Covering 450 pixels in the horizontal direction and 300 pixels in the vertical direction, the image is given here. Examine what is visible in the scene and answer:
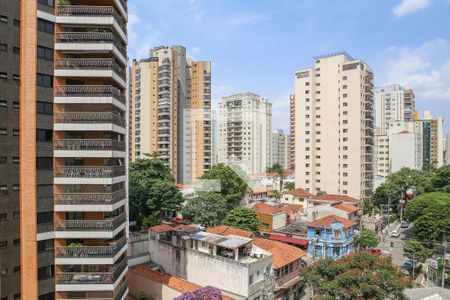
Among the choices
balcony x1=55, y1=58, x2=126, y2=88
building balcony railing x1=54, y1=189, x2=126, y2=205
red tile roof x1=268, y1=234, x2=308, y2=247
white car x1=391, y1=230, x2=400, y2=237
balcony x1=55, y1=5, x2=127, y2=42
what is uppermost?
balcony x1=55, y1=5, x2=127, y2=42

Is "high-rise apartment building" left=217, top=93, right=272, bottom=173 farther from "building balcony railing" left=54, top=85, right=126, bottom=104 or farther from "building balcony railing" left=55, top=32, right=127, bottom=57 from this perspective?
"building balcony railing" left=55, top=32, right=127, bottom=57

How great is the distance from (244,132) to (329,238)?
52149 mm

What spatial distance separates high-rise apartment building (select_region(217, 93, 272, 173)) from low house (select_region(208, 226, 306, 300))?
51.5m

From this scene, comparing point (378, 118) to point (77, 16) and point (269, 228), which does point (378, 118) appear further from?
point (77, 16)

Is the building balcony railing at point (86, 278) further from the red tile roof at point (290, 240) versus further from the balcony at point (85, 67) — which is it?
the red tile roof at point (290, 240)

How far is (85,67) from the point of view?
1977 cm

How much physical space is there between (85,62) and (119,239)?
11.1 m

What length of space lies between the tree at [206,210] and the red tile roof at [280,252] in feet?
47.5

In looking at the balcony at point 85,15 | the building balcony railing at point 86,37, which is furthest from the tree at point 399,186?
the balcony at point 85,15

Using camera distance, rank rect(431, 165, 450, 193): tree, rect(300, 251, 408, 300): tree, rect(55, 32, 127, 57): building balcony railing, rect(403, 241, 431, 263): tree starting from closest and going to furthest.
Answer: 1. rect(55, 32, 127, 57): building balcony railing
2. rect(300, 251, 408, 300): tree
3. rect(403, 241, 431, 263): tree
4. rect(431, 165, 450, 193): tree

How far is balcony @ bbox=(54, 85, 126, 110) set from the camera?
63.6 feet

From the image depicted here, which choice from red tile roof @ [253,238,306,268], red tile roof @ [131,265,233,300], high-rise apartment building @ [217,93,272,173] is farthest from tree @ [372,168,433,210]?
red tile roof @ [131,265,233,300]

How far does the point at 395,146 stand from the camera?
338ft

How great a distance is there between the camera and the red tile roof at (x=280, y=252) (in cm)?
2853
